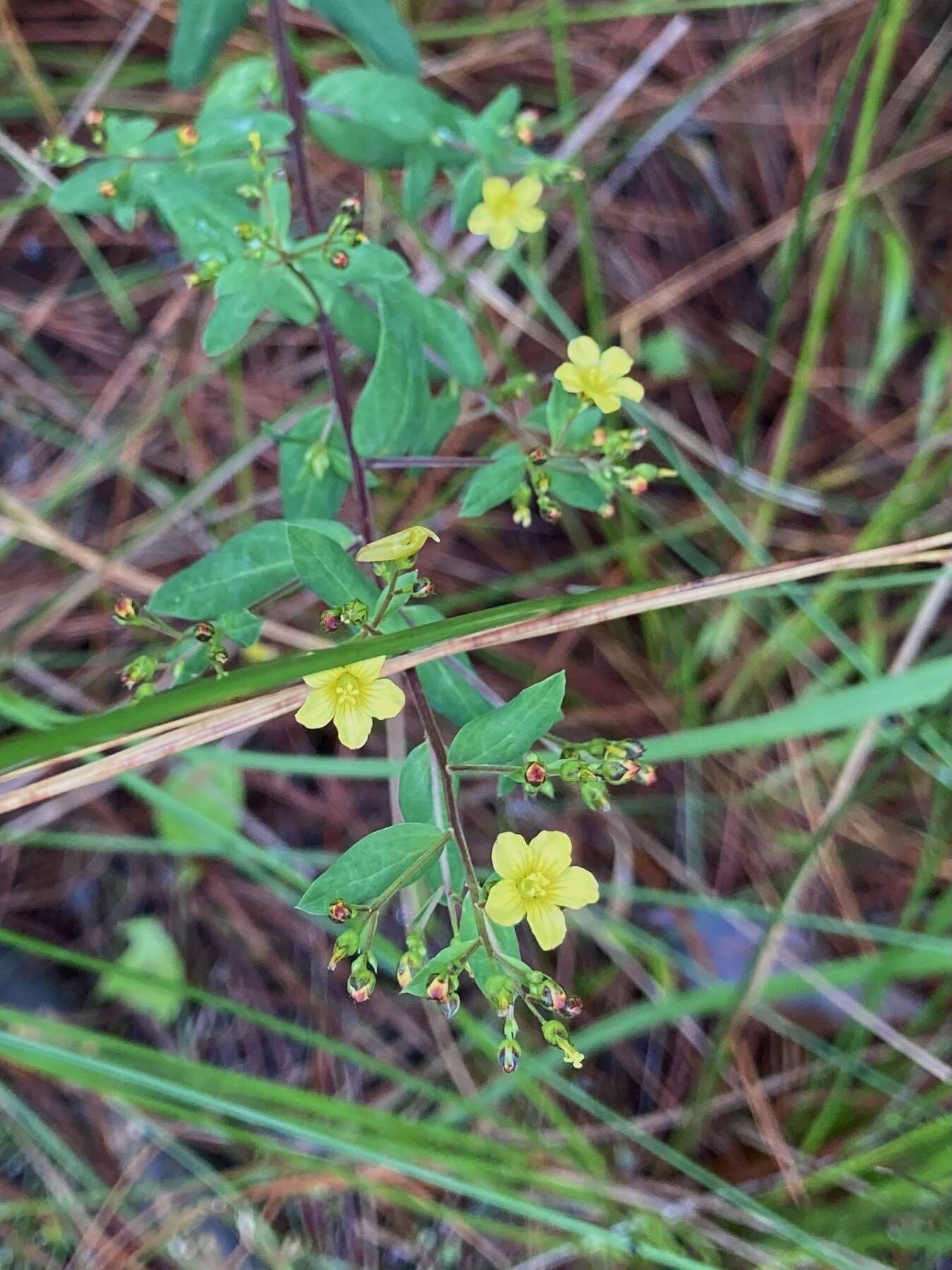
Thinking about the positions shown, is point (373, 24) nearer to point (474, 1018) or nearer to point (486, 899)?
point (486, 899)

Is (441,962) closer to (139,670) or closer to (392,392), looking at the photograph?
(139,670)

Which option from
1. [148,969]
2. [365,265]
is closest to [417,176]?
[365,265]

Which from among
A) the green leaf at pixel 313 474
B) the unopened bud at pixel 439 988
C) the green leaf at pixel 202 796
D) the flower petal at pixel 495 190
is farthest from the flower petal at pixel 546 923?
the green leaf at pixel 202 796

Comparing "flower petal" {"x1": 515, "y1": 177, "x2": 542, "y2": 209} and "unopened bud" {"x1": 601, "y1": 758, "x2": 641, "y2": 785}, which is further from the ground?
"flower petal" {"x1": 515, "y1": 177, "x2": 542, "y2": 209}

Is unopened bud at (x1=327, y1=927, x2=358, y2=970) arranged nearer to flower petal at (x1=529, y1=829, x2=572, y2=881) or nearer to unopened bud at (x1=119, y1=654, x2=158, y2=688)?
flower petal at (x1=529, y1=829, x2=572, y2=881)

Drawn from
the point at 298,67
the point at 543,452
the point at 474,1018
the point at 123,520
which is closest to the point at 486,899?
the point at 543,452

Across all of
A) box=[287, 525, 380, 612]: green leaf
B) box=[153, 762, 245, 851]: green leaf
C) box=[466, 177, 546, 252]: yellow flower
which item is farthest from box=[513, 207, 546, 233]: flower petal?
box=[153, 762, 245, 851]: green leaf

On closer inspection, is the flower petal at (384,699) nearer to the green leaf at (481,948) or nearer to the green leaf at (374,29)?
the green leaf at (481,948)
